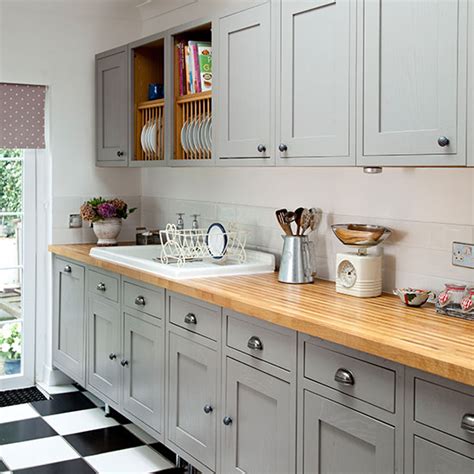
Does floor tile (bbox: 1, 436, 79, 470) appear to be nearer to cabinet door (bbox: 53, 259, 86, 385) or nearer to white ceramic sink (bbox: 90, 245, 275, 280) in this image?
cabinet door (bbox: 53, 259, 86, 385)

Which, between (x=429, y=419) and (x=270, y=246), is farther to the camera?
(x=270, y=246)

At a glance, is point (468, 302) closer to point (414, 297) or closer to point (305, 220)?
point (414, 297)

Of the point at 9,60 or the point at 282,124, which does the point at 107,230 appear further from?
the point at 282,124

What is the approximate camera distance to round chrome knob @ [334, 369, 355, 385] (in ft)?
7.20

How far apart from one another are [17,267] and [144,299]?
4.87 feet

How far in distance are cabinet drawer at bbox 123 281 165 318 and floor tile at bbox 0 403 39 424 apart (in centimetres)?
99

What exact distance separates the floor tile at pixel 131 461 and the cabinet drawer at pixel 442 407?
5.86ft

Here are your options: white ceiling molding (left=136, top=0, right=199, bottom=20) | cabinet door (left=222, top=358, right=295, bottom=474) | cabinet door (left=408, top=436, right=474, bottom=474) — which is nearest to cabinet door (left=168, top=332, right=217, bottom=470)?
cabinet door (left=222, top=358, right=295, bottom=474)

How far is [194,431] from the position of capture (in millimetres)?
3068

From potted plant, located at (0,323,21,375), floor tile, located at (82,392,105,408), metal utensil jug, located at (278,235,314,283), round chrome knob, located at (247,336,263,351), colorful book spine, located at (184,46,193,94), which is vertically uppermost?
colorful book spine, located at (184,46,193,94)

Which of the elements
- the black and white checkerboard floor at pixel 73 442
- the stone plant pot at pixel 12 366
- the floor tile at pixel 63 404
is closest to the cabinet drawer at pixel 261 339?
the black and white checkerboard floor at pixel 73 442

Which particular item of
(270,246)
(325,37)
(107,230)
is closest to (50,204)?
(107,230)

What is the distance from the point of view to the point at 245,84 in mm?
3168

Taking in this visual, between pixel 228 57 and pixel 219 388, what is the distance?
144cm
